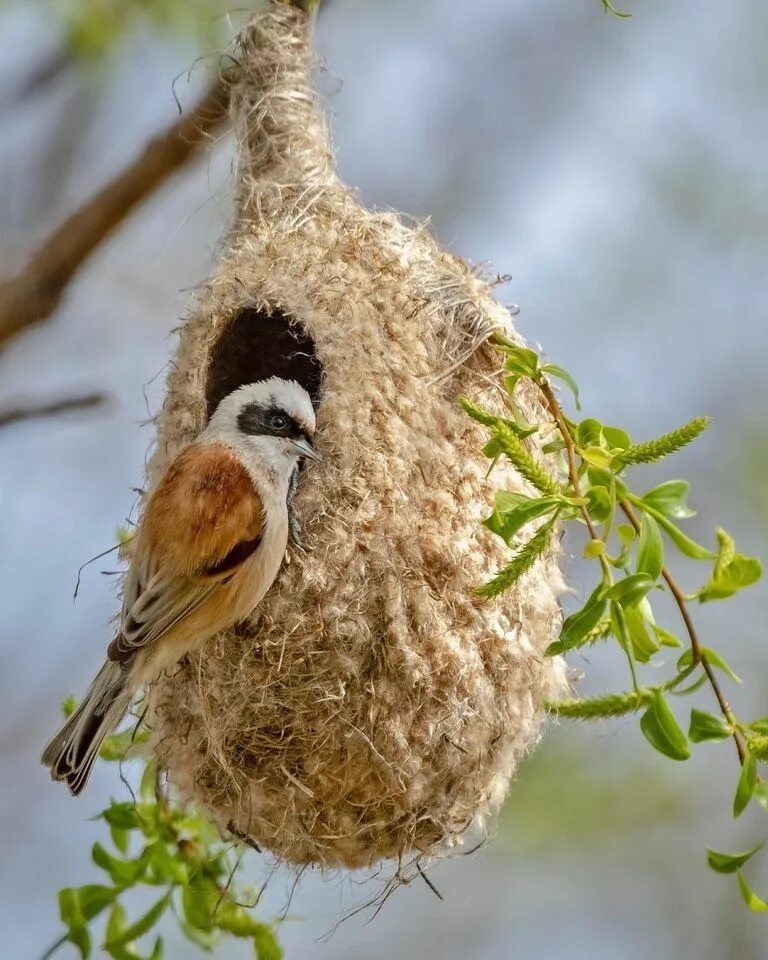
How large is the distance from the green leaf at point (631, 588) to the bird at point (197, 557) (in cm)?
89

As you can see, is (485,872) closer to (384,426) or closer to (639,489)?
(639,489)

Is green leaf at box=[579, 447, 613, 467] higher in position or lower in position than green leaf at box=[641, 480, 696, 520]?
higher

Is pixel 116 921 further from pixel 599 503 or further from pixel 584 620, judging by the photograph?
pixel 599 503

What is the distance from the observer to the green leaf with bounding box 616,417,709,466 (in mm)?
2053

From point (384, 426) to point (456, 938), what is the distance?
438 cm

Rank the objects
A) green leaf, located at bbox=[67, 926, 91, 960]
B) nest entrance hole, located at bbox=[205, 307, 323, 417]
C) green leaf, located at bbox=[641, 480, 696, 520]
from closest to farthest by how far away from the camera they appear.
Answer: green leaf, located at bbox=[641, 480, 696, 520]
green leaf, located at bbox=[67, 926, 91, 960]
nest entrance hole, located at bbox=[205, 307, 323, 417]

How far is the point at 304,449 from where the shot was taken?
284 cm

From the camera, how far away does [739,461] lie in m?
5.97

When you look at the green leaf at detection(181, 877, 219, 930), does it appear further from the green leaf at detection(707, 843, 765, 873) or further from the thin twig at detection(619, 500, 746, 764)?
the thin twig at detection(619, 500, 746, 764)

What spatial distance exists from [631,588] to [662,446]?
26cm

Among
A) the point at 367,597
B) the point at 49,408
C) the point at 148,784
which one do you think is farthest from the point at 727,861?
the point at 49,408

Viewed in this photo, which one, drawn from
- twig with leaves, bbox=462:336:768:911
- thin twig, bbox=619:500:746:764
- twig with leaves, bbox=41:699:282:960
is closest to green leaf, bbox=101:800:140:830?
twig with leaves, bbox=41:699:282:960

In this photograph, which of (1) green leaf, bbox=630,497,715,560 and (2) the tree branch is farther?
(2) the tree branch

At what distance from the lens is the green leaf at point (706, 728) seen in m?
2.09
